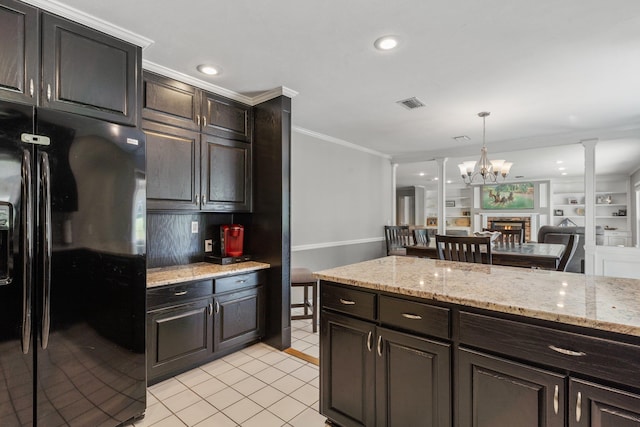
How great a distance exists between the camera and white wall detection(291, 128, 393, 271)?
4.27 m

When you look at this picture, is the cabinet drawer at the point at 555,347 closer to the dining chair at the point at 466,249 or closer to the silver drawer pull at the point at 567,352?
the silver drawer pull at the point at 567,352

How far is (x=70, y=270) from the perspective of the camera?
5.35 feet

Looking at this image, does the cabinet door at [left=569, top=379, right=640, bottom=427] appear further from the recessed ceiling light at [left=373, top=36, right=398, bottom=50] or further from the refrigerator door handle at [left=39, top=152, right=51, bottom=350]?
the refrigerator door handle at [left=39, top=152, right=51, bottom=350]

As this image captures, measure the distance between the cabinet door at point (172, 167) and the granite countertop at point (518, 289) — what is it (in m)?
1.49

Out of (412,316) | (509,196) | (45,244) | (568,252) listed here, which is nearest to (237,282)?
(45,244)

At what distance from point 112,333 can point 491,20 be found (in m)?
2.91

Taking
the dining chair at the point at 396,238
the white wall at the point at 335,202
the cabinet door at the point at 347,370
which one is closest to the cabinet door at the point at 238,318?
the cabinet door at the point at 347,370

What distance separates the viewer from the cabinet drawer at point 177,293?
225 centimetres

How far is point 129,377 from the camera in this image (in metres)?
1.88

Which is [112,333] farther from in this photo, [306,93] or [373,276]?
[306,93]

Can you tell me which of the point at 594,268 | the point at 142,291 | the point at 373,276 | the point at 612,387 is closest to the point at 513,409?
the point at 612,387

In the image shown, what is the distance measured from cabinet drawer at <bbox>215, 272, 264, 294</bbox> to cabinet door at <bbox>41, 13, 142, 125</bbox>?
1.39 meters

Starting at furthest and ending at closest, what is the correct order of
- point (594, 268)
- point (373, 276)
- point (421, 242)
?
point (421, 242), point (594, 268), point (373, 276)

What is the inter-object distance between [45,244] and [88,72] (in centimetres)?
109
